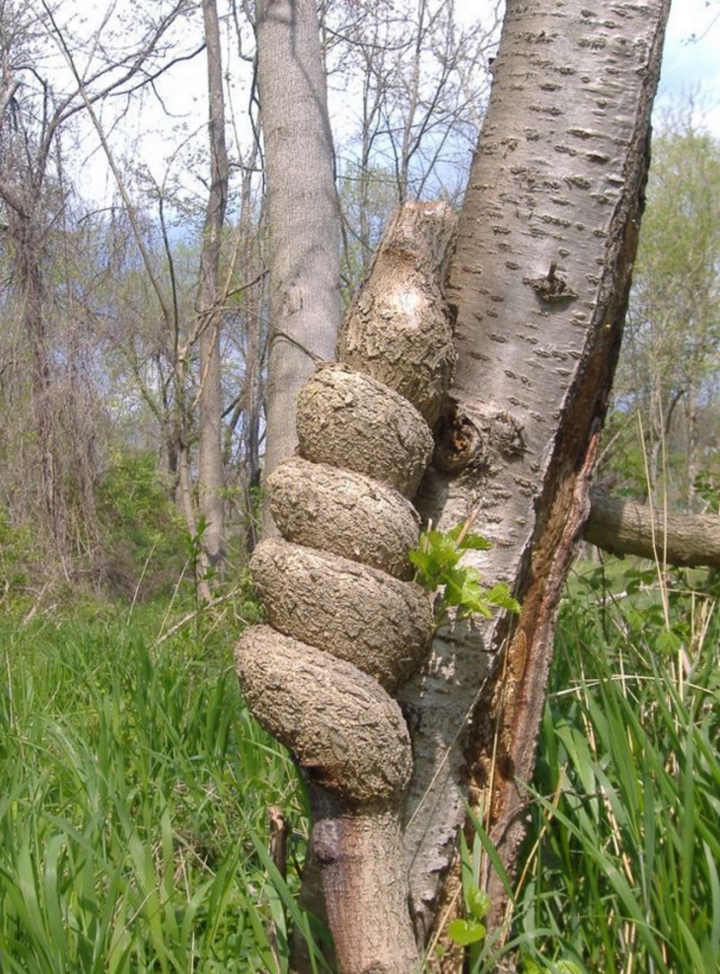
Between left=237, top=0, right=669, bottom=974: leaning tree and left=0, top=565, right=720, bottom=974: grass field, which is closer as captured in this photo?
left=237, top=0, right=669, bottom=974: leaning tree

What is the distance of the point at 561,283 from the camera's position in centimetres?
172

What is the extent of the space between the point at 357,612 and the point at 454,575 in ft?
0.57

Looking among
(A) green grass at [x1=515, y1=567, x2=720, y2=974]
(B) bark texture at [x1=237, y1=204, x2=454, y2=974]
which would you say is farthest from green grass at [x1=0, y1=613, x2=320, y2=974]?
(A) green grass at [x1=515, y1=567, x2=720, y2=974]

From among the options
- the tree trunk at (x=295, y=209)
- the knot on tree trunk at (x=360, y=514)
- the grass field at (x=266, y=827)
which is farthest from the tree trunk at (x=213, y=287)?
the knot on tree trunk at (x=360, y=514)

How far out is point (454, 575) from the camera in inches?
Answer: 60.7

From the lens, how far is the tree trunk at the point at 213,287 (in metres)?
9.64

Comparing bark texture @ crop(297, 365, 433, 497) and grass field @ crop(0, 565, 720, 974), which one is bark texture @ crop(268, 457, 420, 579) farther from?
grass field @ crop(0, 565, 720, 974)

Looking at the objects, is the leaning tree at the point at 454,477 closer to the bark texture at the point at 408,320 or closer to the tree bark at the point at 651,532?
the bark texture at the point at 408,320

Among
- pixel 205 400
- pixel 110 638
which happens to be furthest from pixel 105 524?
pixel 110 638

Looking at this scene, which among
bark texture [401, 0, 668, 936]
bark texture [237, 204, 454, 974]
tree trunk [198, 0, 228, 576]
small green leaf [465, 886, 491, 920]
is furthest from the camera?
tree trunk [198, 0, 228, 576]

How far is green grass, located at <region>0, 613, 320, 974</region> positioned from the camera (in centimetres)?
161

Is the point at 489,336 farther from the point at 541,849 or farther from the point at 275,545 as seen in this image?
the point at 541,849

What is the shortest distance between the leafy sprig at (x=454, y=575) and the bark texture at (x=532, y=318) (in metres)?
0.10

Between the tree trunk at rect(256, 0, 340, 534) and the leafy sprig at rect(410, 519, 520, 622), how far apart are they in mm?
3105
